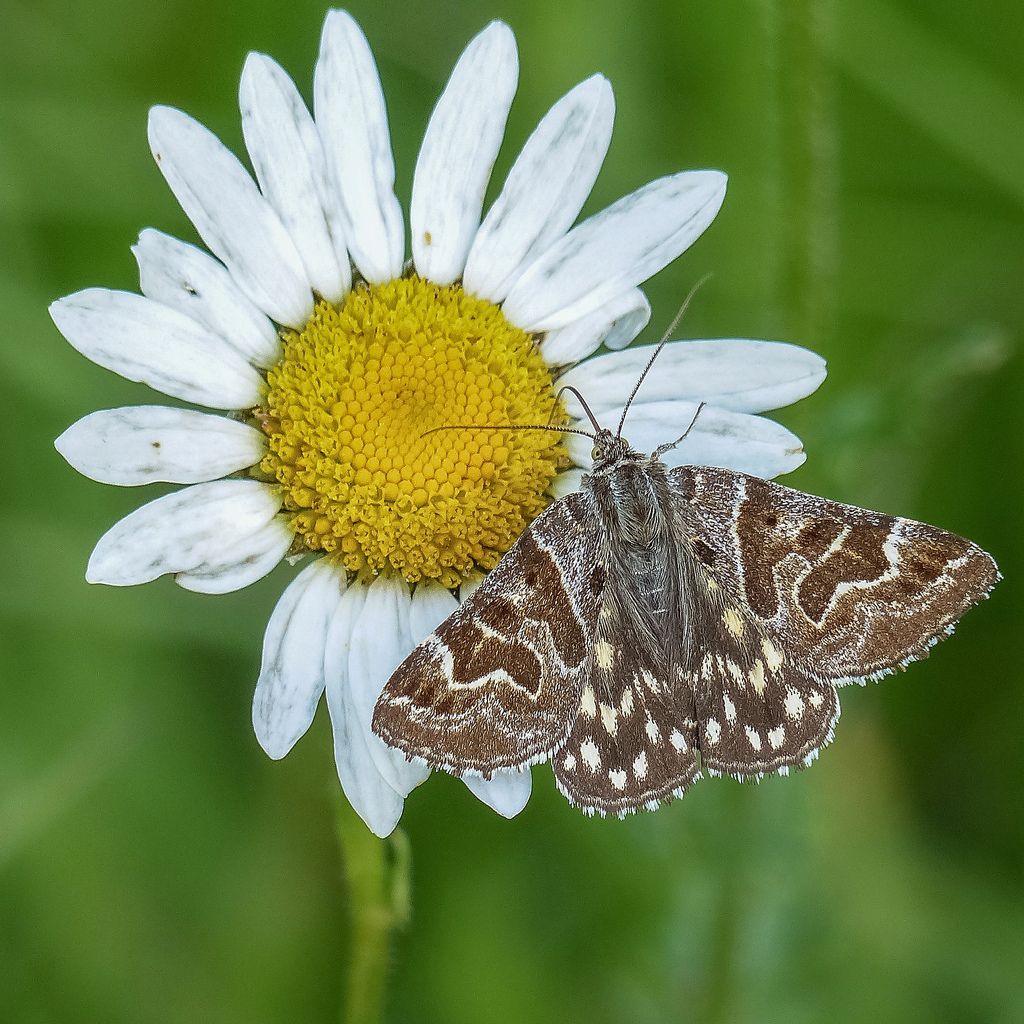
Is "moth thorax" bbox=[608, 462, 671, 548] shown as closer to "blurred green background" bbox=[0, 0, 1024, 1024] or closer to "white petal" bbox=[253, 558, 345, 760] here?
"white petal" bbox=[253, 558, 345, 760]

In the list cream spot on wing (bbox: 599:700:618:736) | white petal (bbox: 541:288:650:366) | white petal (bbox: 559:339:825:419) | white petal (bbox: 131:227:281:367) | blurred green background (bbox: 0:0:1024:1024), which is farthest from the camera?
blurred green background (bbox: 0:0:1024:1024)

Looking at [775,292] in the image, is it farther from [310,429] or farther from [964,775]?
[964,775]

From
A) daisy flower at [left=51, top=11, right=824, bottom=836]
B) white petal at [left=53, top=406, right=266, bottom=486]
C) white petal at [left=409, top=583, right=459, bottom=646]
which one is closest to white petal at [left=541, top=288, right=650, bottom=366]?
daisy flower at [left=51, top=11, right=824, bottom=836]

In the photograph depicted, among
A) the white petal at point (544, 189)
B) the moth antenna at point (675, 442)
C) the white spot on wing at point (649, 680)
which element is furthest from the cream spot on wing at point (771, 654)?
the white petal at point (544, 189)

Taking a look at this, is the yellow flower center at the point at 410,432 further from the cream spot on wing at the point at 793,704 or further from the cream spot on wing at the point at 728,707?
the cream spot on wing at the point at 793,704

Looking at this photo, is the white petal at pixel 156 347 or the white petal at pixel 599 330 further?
the white petal at pixel 599 330

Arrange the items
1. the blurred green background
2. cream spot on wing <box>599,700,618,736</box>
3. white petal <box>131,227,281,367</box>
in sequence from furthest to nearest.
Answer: the blurred green background
cream spot on wing <box>599,700,618,736</box>
white petal <box>131,227,281,367</box>
